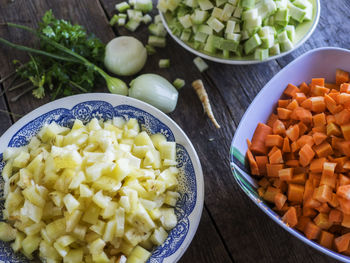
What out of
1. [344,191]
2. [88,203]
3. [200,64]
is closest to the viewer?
[344,191]

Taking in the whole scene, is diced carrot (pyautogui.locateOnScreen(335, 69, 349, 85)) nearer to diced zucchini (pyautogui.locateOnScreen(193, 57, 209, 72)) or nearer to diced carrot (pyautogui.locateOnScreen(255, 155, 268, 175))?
diced carrot (pyautogui.locateOnScreen(255, 155, 268, 175))

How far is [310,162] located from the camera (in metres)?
1.62

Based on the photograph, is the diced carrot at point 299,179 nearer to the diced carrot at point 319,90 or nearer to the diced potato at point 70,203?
the diced carrot at point 319,90

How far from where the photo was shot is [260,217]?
5.98 ft

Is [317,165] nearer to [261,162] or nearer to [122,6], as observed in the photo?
[261,162]

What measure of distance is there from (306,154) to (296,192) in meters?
0.17

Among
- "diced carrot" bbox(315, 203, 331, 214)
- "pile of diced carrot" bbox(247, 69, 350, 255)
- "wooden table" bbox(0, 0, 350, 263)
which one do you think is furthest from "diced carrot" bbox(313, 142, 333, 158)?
"wooden table" bbox(0, 0, 350, 263)

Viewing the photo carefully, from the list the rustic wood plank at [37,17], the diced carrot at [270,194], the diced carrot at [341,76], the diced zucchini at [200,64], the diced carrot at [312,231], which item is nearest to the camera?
the diced carrot at [312,231]

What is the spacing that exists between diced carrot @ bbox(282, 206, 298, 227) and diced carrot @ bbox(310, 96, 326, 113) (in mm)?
462

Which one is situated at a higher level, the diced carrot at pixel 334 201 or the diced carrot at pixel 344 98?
the diced carrot at pixel 344 98

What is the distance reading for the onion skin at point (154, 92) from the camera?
2.02m

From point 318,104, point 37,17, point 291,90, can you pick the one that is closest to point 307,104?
point 318,104

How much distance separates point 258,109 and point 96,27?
117 centimetres

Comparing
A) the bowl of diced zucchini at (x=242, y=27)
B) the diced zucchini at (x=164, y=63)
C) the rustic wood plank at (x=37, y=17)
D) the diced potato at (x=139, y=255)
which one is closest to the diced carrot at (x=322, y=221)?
the diced potato at (x=139, y=255)
